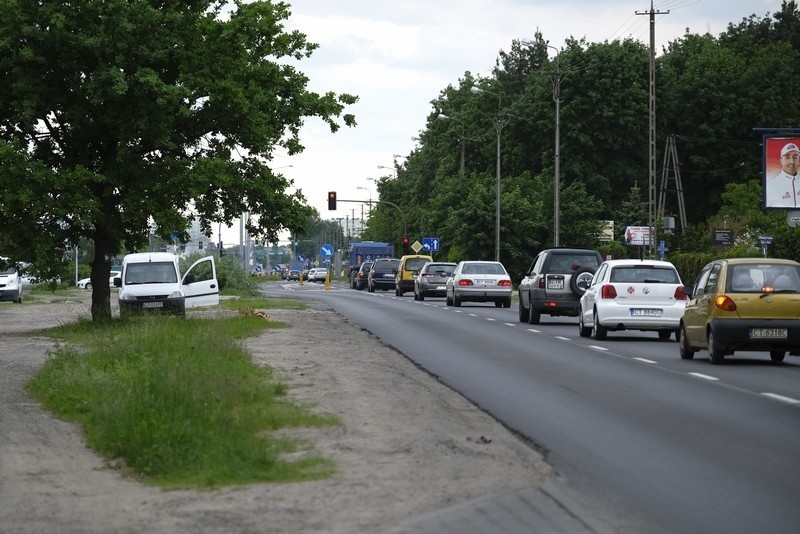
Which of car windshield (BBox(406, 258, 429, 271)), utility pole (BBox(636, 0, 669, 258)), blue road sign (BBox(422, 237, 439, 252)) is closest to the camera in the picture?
utility pole (BBox(636, 0, 669, 258))

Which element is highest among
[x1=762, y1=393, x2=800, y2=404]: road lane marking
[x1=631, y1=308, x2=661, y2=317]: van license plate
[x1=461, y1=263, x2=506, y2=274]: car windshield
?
[x1=461, y1=263, x2=506, y2=274]: car windshield

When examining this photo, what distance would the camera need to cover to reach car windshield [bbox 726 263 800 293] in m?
21.6

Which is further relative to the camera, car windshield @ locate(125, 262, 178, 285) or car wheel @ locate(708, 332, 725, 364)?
car windshield @ locate(125, 262, 178, 285)

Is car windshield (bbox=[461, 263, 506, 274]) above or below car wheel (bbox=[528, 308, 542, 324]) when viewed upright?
above

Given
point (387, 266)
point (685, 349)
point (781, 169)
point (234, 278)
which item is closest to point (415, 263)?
point (234, 278)

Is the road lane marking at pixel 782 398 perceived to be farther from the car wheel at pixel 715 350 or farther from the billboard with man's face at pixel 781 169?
the billboard with man's face at pixel 781 169

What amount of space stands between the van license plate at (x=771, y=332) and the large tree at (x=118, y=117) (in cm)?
1485

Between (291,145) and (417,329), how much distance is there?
7.10m

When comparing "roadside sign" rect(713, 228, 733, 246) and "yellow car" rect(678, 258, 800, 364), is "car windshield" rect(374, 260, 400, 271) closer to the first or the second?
"roadside sign" rect(713, 228, 733, 246)

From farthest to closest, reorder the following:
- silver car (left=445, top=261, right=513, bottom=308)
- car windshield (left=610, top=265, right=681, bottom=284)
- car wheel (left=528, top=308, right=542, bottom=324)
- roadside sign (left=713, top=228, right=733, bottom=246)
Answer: roadside sign (left=713, top=228, right=733, bottom=246) < silver car (left=445, top=261, right=513, bottom=308) < car wheel (left=528, top=308, right=542, bottom=324) < car windshield (left=610, top=265, right=681, bottom=284)

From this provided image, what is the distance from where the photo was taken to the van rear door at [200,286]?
48.5 m

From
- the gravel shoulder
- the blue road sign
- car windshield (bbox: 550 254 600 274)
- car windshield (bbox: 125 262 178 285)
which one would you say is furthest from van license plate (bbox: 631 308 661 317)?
the blue road sign

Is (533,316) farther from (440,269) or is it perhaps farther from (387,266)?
(387,266)

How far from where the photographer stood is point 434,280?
58656 mm
